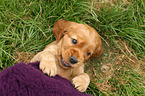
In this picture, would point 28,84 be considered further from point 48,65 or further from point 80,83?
point 80,83

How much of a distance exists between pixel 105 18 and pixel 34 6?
155cm

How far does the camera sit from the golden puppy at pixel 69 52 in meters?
2.11

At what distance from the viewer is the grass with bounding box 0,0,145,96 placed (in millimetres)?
2830

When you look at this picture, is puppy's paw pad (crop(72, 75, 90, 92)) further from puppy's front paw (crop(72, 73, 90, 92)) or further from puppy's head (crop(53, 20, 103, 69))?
puppy's head (crop(53, 20, 103, 69))

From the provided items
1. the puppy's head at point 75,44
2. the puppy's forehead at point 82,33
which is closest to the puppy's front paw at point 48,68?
the puppy's head at point 75,44

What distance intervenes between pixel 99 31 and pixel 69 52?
1.35 m

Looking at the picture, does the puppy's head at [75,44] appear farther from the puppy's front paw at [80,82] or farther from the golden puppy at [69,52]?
the puppy's front paw at [80,82]

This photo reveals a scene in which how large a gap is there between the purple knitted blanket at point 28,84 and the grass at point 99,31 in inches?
35.5

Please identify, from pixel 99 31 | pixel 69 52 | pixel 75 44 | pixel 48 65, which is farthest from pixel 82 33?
pixel 99 31

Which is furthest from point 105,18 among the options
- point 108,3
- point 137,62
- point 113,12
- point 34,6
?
point 34,6

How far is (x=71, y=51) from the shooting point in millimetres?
2166

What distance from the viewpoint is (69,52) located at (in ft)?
7.07

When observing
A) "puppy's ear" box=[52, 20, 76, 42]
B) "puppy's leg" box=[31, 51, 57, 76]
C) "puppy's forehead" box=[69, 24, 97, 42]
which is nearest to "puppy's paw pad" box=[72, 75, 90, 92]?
"puppy's leg" box=[31, 51, 57, 76]

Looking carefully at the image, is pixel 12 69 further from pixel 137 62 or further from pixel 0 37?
pixel 137 62
